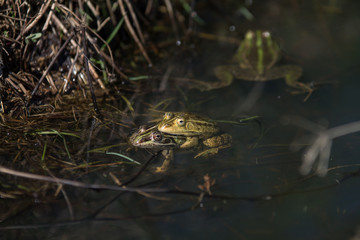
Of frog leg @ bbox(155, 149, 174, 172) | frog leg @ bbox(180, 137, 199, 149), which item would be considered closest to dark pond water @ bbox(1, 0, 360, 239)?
frog leg @ bbox(155, 149, 174, 172)

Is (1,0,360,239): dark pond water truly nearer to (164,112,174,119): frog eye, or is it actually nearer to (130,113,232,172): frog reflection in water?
(130,113,232,172): frog reflection in water

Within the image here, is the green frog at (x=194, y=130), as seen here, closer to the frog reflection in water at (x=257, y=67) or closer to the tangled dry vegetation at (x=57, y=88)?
the tangled dry vegetation at (x=57, y=88)

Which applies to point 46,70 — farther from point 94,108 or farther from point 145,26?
point 145,26

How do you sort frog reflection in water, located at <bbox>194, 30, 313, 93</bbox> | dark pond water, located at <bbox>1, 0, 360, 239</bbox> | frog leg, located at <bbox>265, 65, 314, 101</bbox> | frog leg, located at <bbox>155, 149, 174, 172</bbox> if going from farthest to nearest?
frog reflection in water, located at <bbox>194, 30, 313, 93</bbox>
frog leg, located at <bbox>265, 65, 314, 101</bbox>
frog leg, located at <bbox>155, 149, 174, 172</bbox>
dark pond water, located at <bbox>1, 0, 360, 239</bbox>

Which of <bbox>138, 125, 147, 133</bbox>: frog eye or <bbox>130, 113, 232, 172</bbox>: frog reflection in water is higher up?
<bbox>138, 125, 147, 133</bbox>: frog eye

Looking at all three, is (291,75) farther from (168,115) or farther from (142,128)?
(142,128)

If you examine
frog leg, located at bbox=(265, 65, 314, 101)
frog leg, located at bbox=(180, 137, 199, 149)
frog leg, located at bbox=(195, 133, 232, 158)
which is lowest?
frog leg, located at bbox=(180, 137, 199, 149)
